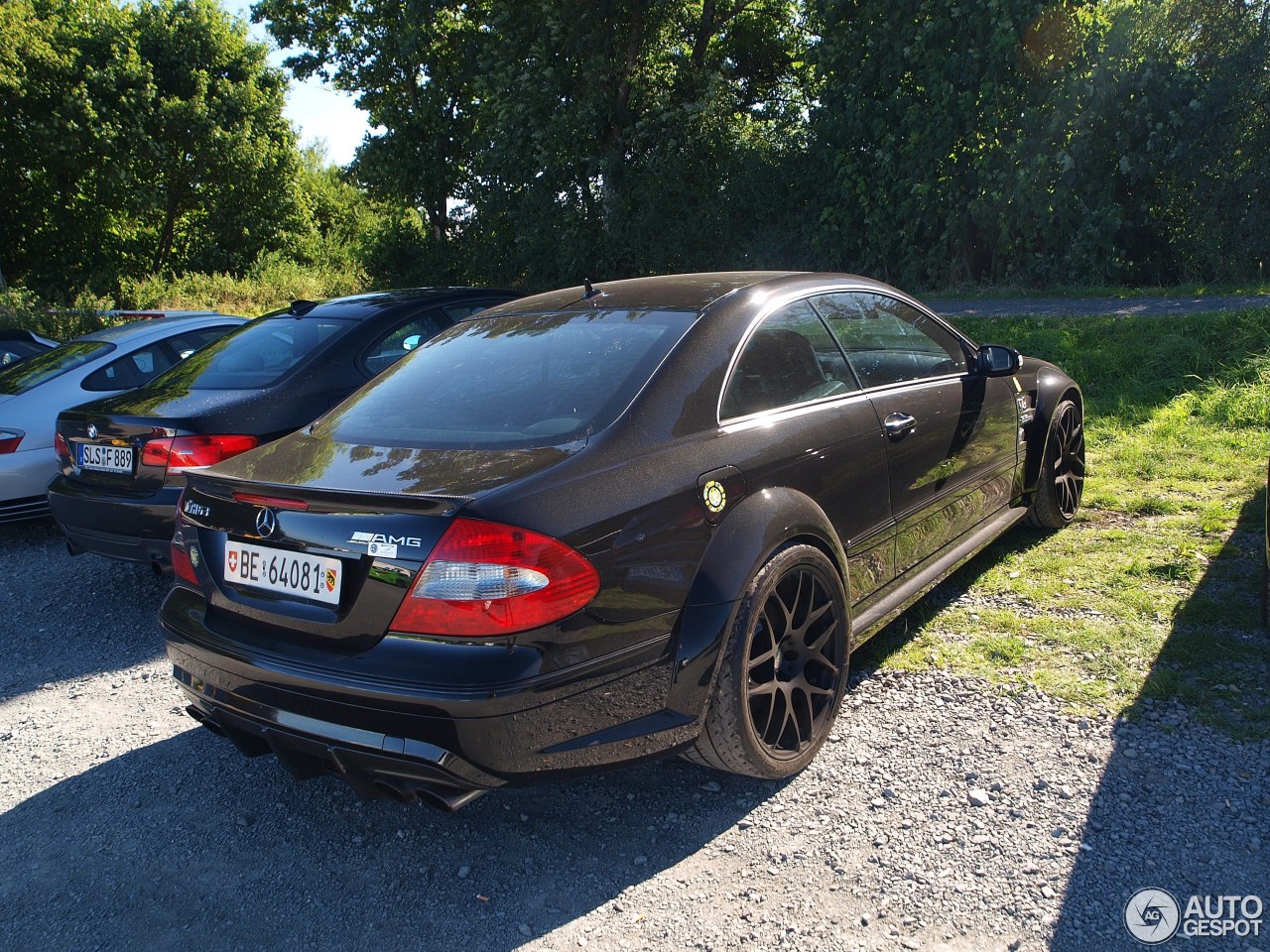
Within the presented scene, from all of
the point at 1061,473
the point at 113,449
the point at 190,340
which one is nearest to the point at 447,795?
the point at 113,449

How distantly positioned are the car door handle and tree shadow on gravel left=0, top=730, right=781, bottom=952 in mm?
1394

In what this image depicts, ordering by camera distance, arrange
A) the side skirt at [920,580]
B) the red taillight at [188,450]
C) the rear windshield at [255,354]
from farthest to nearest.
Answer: the rear windshield at [255,354] < the red taillight at [188,450] < the side skirt at [920,580]

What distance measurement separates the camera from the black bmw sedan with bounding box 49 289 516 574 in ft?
15.9

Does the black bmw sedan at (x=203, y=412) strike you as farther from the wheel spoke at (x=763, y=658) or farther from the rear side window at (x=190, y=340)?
the wheel spoke at (x=763, y=658)

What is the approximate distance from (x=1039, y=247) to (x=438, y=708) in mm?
13193

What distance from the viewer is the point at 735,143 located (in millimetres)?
17594

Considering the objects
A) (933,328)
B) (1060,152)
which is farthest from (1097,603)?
(1060,152)

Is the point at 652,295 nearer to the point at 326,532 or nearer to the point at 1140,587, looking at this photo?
the point at 326,532

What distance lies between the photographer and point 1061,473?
5309 mm

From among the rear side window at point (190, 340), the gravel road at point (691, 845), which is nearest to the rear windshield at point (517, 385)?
the gravel road at point (691, 845)

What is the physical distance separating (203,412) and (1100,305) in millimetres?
9961

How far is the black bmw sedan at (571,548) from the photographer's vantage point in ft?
8.06

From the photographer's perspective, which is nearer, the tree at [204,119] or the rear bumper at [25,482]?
the rear bumper at [25,482]

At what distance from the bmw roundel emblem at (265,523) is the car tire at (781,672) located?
4.33 feet
